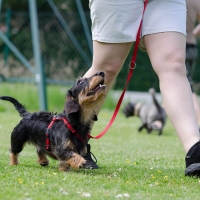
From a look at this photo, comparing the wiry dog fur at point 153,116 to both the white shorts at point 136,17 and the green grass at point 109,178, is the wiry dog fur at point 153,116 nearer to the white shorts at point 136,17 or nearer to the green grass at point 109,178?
the green grass at point 109,178

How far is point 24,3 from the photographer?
22.4 meters

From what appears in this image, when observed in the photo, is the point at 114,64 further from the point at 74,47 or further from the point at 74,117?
the point at 74,47

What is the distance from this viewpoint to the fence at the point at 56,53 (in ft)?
56.6

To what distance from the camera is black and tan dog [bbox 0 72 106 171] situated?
16.6 ft

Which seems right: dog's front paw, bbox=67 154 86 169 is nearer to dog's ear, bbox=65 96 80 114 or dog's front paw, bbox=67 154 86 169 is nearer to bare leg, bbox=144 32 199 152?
dog's ear, bbox=65 96 80 114

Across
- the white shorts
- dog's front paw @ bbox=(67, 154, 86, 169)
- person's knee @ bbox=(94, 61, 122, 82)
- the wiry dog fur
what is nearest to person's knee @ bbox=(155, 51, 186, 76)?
the white shorts

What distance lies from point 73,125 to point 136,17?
1061 millimetres

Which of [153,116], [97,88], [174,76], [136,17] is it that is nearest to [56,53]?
[153,116]

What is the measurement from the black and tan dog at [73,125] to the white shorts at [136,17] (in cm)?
39

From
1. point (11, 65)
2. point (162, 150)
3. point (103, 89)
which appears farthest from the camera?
point (11, 65)

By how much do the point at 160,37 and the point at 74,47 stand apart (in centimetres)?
1300

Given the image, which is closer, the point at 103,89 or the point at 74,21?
the point at 103,89

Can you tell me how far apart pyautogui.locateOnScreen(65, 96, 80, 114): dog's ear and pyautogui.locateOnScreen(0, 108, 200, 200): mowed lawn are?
523 millimetres

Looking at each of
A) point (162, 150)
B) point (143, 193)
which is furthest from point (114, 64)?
point (162, 150)
